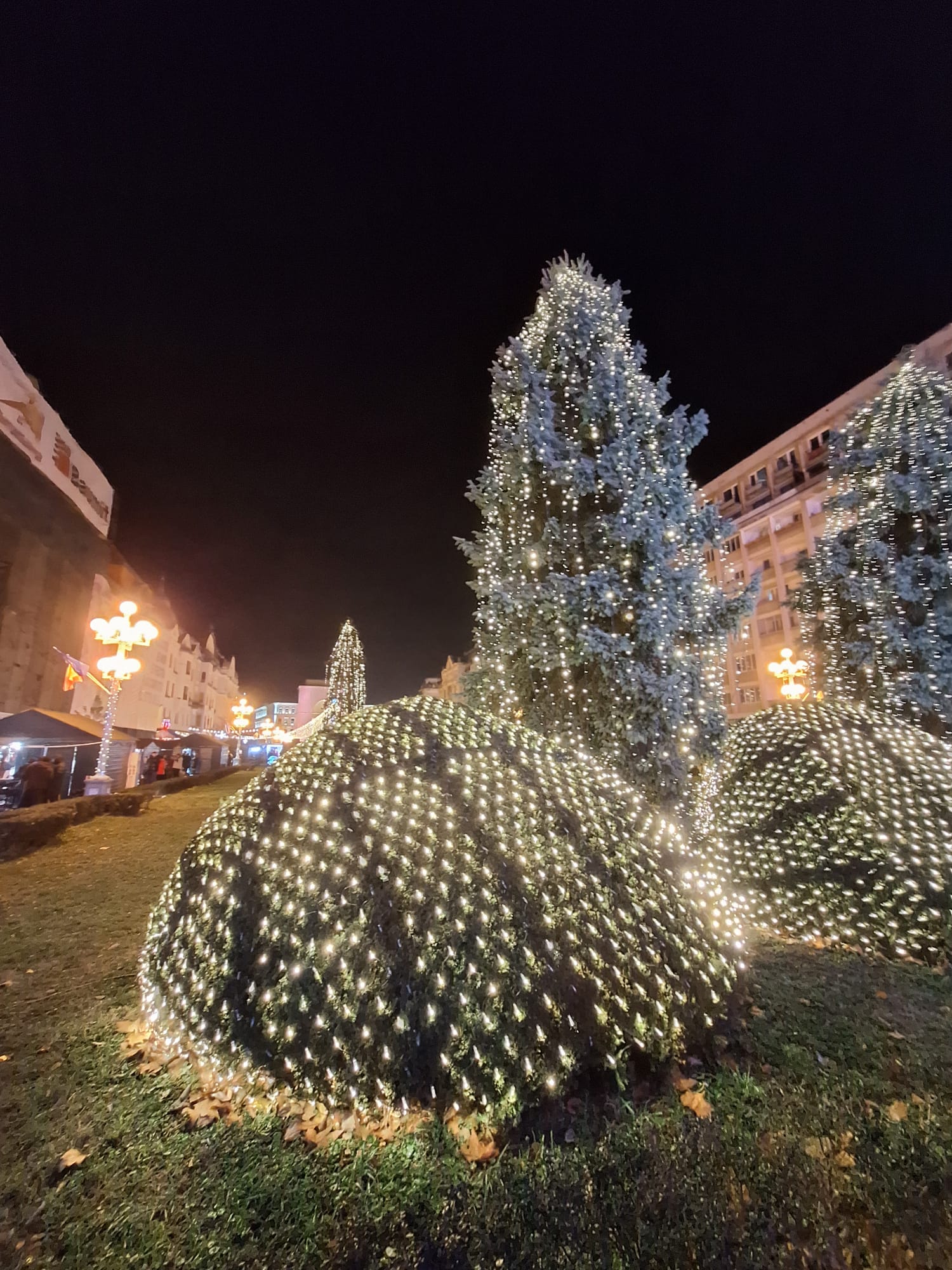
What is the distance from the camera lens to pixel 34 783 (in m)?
12.9

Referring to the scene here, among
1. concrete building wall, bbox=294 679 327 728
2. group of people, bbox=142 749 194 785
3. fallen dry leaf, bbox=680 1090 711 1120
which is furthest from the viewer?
concrete building wall, bbox=294 679 327 728

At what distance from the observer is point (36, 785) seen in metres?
12.9

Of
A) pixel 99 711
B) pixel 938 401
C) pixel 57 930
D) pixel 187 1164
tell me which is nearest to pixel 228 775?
pixel 99 711

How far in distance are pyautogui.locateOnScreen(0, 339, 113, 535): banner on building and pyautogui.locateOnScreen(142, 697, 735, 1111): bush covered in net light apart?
1240 inches

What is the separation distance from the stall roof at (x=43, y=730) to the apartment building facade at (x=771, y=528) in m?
31.7

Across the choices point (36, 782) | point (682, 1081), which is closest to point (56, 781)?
point (36, 782)

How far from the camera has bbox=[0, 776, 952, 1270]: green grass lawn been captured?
77.8 inches

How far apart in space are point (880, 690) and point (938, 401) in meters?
6.04

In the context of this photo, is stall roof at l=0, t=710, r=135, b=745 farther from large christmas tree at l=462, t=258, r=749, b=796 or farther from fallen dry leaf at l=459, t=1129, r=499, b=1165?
fallen dry leaf at l=459, t=1129, r=499, b=1165

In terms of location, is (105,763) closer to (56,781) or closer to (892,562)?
(56,781)

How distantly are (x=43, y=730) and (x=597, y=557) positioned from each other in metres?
17.7

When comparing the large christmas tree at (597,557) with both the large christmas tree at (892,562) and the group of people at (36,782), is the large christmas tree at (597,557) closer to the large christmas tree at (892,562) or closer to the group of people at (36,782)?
the large christmas tree at (892,562)

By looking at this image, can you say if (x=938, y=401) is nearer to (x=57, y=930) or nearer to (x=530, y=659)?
(x=530, y=659)

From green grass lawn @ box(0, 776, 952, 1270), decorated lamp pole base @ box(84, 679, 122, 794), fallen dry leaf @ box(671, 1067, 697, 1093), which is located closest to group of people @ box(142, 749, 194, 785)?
decorated lamp pole base @ box(84, 679, 122, 794)
